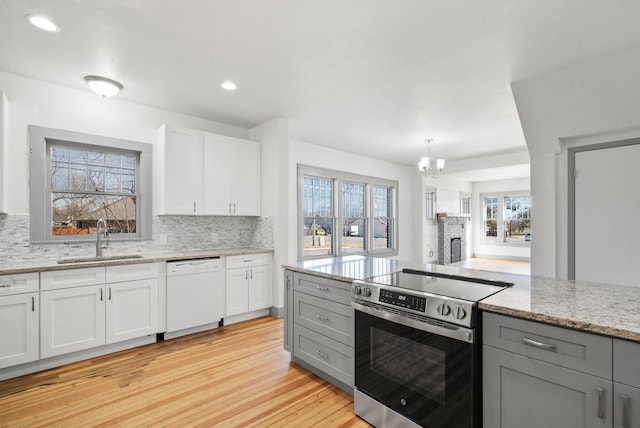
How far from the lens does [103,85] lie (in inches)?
115

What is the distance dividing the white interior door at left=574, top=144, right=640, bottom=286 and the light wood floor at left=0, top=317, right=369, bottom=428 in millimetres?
2784

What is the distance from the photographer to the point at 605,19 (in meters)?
2.02

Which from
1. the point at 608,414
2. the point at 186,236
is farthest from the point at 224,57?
the point at 608,414

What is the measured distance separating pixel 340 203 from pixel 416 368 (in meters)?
4.33

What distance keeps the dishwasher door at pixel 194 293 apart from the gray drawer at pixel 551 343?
117 inches

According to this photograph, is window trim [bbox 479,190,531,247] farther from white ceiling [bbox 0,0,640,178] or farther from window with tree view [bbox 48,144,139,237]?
window with tree view [bbox 48,144,139,237]

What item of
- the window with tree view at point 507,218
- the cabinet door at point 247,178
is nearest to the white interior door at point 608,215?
the cabinet door at point 247,178

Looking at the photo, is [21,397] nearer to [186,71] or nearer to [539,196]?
[186,71]

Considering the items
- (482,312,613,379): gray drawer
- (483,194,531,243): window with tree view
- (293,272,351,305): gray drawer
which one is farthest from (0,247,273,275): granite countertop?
(483,194,531,243): window with tree view

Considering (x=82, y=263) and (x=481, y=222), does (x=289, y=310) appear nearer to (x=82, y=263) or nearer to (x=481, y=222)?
(x=82, y=263)

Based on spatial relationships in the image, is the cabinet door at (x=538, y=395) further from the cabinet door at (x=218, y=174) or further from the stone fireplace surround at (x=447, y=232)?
the stone fireplace surround at (x=447, y=232)

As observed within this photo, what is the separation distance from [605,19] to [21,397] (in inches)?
189

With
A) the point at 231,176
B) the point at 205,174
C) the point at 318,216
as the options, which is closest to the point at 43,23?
the point at 205,174

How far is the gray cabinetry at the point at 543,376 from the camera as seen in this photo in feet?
3.91
